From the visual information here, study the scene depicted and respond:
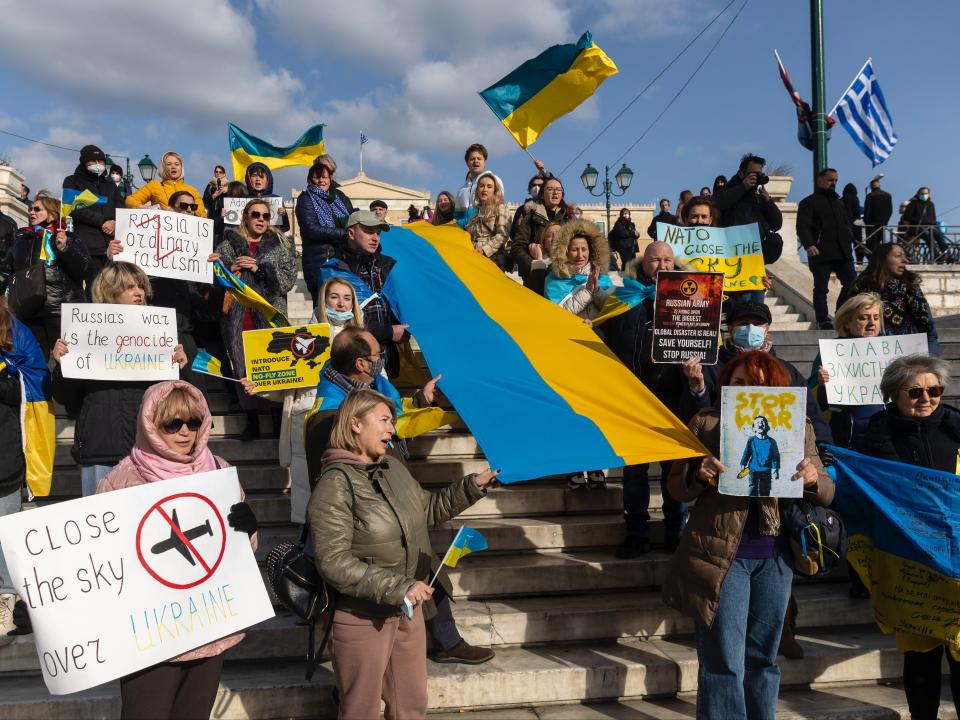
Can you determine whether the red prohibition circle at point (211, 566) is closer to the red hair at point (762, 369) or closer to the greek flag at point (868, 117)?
Answer: the red hair at point (762, 369)

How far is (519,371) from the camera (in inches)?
191

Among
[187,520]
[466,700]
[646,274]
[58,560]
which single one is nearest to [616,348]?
[646,274]

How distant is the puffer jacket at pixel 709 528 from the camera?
129 inches

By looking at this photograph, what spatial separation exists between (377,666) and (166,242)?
364 centimetres

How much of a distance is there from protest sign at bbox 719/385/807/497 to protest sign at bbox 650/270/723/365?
0.79 meters

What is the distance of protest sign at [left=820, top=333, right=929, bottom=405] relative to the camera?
4789 millimetres

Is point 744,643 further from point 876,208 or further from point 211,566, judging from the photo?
point 876,208

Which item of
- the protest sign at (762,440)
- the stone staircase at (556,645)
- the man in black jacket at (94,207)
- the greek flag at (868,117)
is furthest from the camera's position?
the greek flag at (868,117)

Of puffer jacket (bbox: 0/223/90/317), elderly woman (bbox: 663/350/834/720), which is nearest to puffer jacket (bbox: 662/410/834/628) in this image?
elderly woman (bbox: 663/350/834/720)

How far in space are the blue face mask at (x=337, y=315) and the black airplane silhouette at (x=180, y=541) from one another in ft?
7.03

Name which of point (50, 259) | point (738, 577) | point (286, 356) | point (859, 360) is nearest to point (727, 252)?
point (859, 360)

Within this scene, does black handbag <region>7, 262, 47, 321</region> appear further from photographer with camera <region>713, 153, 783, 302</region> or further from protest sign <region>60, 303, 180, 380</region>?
photographer with camera <region>713, 153, 783, 302</region>

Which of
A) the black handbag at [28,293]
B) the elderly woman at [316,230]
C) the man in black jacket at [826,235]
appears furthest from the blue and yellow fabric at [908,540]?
the man in black jacket at [826,235]

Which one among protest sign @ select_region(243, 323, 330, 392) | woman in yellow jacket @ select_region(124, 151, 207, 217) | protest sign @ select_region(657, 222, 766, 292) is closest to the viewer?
protest sign @ select_region(243, 323, 330, 392)
